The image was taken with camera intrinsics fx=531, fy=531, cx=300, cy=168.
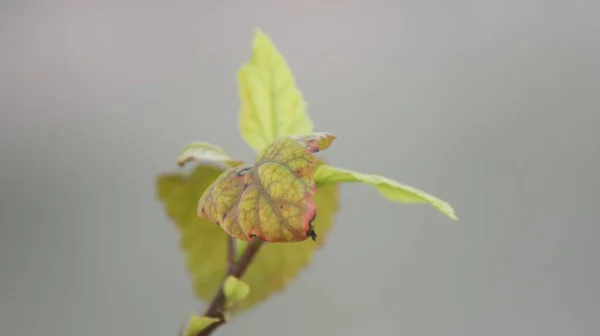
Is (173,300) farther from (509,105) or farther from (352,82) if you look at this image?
(509,105)

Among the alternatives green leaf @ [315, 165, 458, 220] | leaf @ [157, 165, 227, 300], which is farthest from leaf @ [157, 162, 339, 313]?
green leaf @ [315, 165, 458, 220]

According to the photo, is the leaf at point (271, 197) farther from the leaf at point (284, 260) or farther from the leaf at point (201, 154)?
the leaf at point (284, 260)

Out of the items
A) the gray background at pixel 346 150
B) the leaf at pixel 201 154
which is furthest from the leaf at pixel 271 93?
the gray background at pixel 346 150

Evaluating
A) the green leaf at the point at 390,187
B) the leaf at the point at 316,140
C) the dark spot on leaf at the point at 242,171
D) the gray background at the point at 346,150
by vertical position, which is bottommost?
the gray background at the point at 346,150

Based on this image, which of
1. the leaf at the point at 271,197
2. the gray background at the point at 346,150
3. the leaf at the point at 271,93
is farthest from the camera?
the gray background at the point at 346,150

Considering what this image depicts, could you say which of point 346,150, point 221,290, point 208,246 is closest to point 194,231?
point 208,246

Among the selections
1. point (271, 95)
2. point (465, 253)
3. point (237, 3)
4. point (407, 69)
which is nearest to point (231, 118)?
point (237, 3)

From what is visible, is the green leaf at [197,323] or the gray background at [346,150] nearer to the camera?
the green leaf at [197,323]
